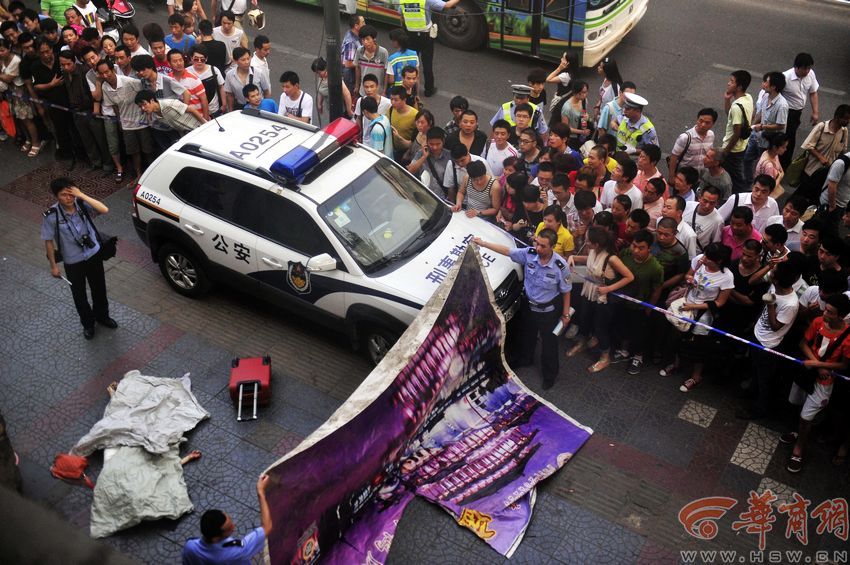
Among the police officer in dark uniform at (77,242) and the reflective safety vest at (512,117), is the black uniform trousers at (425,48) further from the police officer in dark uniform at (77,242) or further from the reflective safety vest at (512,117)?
the police officer in dark uniform at (77,242)

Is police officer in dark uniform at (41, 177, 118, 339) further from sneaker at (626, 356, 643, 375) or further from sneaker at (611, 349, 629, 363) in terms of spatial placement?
sneaker at (626, 356, 643, 375)

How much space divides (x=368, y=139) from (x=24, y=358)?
4.36m

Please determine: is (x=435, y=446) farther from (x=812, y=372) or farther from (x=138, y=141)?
(x=138, y=141)

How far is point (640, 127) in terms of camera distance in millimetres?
9062

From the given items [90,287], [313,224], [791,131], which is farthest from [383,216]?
[791,131]

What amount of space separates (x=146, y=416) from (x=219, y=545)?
7.53 ft

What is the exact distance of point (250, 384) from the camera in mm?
7375

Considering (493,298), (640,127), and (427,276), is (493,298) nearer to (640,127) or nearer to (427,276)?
(427,276)

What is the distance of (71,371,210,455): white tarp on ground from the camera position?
6.83 metres

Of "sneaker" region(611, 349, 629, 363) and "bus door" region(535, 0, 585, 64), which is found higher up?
"bus door" region(535, 0, 585, 64)

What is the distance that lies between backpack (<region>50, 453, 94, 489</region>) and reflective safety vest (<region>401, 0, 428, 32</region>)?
7.84 m

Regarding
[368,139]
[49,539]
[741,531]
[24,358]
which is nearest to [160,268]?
[24,358]

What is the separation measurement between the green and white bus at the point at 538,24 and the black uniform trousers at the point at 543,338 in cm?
584

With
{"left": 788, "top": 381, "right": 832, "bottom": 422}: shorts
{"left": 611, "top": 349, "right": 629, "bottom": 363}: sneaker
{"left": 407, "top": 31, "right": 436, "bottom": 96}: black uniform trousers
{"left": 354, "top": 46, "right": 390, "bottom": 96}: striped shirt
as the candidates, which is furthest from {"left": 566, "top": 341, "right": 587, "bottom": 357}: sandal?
{"left": 407, "top": 31, "right": 436, "bottom": 96}: black uniform trousers
